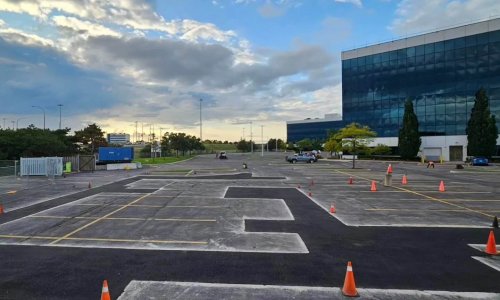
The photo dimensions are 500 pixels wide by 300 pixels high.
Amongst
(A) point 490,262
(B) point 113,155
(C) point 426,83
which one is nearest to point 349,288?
(A) point 490,262

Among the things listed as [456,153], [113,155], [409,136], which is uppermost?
[409,136]

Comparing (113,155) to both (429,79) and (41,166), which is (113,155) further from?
(429,79)

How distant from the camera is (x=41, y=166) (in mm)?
38406

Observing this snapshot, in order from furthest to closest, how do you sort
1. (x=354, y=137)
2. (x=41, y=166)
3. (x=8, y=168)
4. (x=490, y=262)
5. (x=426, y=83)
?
(x=426, y=83)
(x=354, y=137)
(x=8, y=168)
(x=41, y=166)
(x=490, y=262)

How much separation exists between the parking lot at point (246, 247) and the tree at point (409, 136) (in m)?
50.7

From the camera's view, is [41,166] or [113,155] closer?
[41,166]

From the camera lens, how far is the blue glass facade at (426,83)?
6669 centimetres

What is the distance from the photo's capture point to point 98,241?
1176 centimetres

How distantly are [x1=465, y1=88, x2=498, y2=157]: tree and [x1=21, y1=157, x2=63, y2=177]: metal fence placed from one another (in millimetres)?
58744

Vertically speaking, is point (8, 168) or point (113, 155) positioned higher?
point (113, 155)

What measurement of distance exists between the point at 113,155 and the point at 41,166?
2052 cm

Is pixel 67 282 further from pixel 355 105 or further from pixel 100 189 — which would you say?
pixel 355 105

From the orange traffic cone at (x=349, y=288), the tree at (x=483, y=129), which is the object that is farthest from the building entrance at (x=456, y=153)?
the orange traffic cone at (x=349, y=288)

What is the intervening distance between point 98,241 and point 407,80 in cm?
7678
